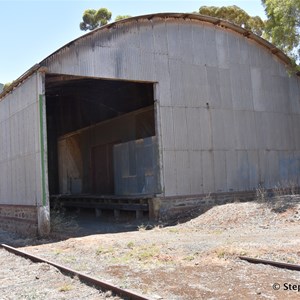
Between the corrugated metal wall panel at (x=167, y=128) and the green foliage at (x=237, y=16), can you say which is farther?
Answer: the green foliage at (x=237, y=16)

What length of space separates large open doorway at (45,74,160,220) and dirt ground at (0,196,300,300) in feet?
11.0

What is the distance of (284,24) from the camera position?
67.6ft

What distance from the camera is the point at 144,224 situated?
16.2 meters

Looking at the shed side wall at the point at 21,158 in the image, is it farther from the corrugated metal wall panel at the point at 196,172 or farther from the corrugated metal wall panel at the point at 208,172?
the corrugated metal wall panel at the point at 208,172

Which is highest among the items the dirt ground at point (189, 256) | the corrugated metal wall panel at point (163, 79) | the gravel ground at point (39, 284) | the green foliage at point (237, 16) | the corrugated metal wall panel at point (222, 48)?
the green foliage at point (237, 16)

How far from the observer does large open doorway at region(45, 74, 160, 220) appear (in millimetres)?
18414

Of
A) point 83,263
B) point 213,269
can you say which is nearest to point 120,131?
point 83,263

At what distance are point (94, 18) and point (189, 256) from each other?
141 ft

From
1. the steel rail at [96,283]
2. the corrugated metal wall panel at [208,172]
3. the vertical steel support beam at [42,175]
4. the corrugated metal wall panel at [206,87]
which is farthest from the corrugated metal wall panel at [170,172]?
the steel rail at [96,283]

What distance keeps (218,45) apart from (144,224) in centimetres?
839

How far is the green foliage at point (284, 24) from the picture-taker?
20219mm

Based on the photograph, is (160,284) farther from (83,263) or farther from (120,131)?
(120,131)

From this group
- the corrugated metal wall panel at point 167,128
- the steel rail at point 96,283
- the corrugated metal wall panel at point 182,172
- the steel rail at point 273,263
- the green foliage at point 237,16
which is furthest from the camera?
the green foliage at point 237,16

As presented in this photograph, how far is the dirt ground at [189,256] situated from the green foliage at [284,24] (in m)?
8.71
